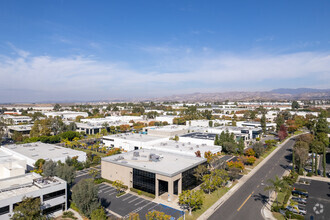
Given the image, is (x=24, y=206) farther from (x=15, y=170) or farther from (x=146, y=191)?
(x=146, y=191)

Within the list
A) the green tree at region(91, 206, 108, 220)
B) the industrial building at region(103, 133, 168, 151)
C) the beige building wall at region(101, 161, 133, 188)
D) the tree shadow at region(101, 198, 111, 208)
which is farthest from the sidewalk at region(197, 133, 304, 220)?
the industrial building at region(103, 133, 168, 151)

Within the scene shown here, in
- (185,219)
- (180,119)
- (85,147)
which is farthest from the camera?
(180,119)

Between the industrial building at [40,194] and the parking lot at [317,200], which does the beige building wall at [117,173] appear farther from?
the parking lot at [317,200]

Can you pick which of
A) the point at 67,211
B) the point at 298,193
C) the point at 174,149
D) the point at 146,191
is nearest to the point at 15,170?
the point at 67,211

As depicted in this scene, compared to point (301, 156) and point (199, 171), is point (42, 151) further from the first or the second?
point (301, 156)

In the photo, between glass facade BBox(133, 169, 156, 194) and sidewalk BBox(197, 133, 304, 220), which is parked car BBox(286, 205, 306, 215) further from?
glass facade BBox(133, 169, 156, 194)

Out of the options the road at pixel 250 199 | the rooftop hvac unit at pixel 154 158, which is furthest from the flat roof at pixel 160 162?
the road at pixel 250 199
